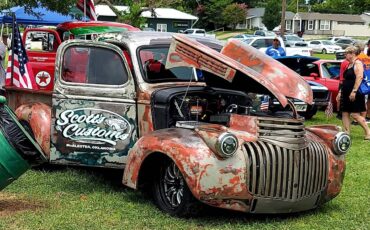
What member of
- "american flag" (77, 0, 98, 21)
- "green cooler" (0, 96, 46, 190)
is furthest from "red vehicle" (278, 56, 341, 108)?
"green cooler" (0, 96, 46, 190)

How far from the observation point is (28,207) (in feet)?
19.6

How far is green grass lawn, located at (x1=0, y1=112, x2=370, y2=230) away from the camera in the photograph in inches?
215

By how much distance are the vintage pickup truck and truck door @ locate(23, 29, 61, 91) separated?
4321 mm

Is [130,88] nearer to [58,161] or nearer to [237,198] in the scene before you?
[58,161]

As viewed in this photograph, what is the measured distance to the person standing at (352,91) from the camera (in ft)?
33.5

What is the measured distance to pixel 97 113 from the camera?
21.5ft

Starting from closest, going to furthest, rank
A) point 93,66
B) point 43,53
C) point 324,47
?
point 93,66, point 43,53, point 324,47

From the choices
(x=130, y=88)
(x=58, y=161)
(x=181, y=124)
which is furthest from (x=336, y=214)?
(x=58, y=161)

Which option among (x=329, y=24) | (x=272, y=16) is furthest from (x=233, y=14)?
(x=329, y=24)

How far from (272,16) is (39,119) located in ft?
239

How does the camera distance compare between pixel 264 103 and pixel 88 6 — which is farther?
pixel 88 6

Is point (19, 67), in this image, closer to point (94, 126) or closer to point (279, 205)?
point (94, 126)

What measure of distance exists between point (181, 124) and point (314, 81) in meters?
8.88

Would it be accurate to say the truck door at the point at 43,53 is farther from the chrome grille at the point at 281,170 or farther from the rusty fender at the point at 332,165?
the chrome grille at the point at 281,170
